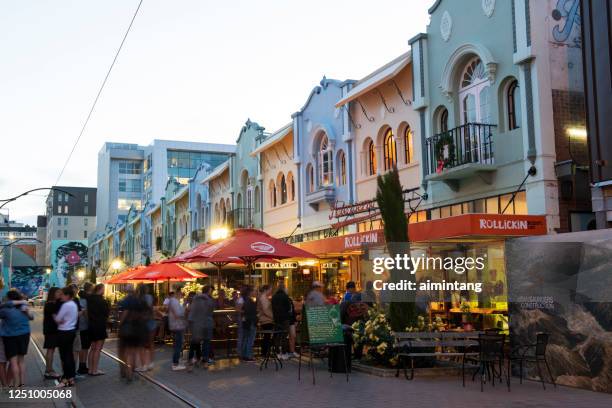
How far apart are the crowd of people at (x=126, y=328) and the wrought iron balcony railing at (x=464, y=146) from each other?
449cm

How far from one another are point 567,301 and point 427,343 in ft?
8.23

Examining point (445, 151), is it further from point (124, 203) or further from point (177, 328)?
point (124, 203)

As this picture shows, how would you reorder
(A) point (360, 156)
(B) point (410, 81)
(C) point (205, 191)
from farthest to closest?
(C) point (205, 191) → (A) point (360, 156) → (B) point (410, 81)

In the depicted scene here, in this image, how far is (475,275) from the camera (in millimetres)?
17922

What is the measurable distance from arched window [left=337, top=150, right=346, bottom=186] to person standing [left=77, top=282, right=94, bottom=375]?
41.9ft

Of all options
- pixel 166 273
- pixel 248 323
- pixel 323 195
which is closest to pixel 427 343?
pixel 248 323

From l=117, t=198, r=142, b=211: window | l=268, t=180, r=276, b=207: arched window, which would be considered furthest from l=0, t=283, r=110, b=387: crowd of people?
l=117, t=198, r=142, b=211: window

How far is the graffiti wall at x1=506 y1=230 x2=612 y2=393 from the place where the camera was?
36.6ft

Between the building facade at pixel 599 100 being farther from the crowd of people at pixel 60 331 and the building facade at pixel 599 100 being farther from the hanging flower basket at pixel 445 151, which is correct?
the crowd of people at pixel 60 331

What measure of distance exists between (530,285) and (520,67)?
20.1 feet

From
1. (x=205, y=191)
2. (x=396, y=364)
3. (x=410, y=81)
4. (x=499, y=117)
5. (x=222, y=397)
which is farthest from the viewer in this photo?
(x=205, y=191)

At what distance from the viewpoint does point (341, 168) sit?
25.4m

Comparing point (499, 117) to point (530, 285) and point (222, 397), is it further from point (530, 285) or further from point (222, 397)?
point (222, 397)

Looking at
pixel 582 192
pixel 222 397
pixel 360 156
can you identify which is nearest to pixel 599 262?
pixel 582 192
